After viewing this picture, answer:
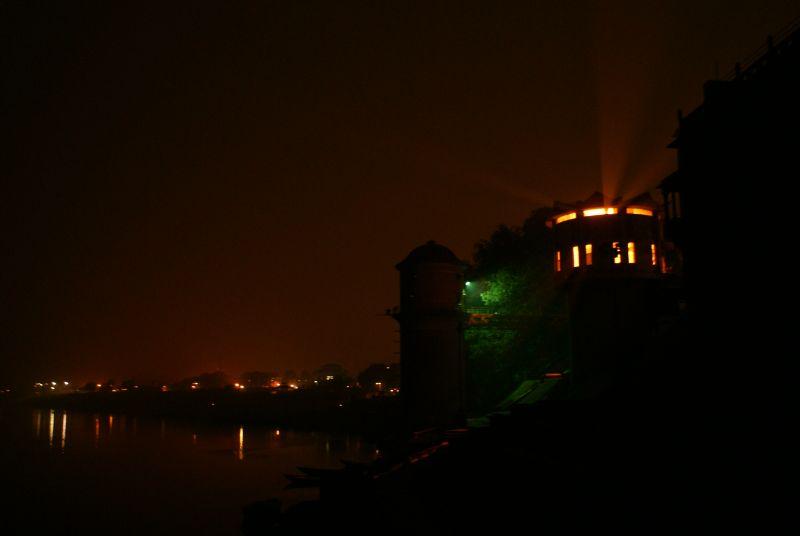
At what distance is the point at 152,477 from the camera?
55062mm

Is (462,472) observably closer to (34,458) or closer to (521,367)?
(521,367)

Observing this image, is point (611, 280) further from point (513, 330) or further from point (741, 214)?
point (513, 330)

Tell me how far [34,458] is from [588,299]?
6039 cm

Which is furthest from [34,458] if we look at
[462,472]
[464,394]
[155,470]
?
Answer: [462,472]

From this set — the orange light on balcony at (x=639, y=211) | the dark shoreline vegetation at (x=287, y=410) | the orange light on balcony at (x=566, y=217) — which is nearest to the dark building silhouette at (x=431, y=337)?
the orange light on balcony at (x=566, y=217)

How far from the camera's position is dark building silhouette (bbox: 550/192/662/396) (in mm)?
35188

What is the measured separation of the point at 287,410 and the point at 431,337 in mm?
76262

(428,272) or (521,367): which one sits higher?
(428,272)

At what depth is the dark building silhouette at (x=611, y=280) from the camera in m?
35.2

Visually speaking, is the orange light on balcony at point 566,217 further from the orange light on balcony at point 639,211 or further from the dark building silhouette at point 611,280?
the orange light on balcony at point 639,211

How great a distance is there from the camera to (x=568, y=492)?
64.2 feet

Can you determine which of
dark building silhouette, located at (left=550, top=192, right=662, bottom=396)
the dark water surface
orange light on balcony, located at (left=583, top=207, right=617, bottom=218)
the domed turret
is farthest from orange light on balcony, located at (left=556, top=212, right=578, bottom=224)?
the dark water surface

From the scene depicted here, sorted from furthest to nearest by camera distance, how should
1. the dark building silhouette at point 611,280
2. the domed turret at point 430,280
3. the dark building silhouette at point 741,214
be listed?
the domed turret at point 430,280 → the dark building silhouette at point 611,280 → the dark building silhouette at point 741,214

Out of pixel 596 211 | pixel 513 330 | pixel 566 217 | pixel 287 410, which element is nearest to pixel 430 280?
pixel 513 330
